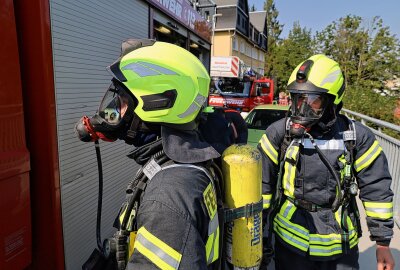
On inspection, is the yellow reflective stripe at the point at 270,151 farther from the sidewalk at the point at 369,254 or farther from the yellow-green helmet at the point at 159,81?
the sidewalk at the point at 369,254

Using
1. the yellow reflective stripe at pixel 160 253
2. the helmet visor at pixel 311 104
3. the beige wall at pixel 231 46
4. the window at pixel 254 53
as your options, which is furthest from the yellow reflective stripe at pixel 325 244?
the window at pixel 254 53

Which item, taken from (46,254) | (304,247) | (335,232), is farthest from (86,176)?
(335,232)

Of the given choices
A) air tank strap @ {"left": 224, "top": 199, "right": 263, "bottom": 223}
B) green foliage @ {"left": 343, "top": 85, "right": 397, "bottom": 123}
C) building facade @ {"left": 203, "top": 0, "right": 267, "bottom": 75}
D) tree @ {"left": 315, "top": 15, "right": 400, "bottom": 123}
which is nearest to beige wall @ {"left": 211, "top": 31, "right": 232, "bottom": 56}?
building facade @ {"left": 203, "top": 0, "right": 267, "bottom": 75}

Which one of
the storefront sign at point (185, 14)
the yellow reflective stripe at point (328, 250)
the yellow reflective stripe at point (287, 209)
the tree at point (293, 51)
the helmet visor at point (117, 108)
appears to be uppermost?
the tree at point (293, 51)

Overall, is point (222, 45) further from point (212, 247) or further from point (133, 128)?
point (212, 247)

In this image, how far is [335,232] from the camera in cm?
187

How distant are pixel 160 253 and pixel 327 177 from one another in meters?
1.33

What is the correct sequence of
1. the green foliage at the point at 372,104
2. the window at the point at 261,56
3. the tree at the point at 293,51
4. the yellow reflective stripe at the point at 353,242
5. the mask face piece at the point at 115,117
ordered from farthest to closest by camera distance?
the window at the point at 261,56 → the tree at the point at 293,51 → the green foliage at the point at 372,104 → the yellow reflective stripe at the point at 353,242 → the mask face piece at the point at 115,117

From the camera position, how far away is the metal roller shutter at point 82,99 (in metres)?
1.82

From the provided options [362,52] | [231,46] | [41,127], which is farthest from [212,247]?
[231,46]

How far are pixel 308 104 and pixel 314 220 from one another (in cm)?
71

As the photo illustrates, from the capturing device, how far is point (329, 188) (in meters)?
1.87

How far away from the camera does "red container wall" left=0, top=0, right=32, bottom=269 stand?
1436 mm

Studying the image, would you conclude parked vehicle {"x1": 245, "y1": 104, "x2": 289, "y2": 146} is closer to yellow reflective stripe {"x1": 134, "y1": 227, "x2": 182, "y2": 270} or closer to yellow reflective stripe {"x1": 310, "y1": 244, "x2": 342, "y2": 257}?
yellow reflective stripe {"x1": 310, "y1": 244, "x2": 342, "y2": 257}
